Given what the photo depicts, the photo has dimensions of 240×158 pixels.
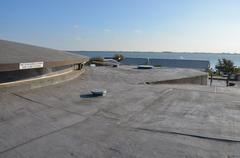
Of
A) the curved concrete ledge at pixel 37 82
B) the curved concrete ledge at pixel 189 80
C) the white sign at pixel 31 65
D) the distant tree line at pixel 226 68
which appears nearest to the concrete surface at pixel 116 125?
the curved concrete ledge at pixel 37 82

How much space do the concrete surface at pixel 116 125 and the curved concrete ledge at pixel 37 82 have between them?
33cm

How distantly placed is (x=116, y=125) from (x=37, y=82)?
17.1 ft

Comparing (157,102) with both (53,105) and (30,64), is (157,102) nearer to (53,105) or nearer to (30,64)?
(53,105)

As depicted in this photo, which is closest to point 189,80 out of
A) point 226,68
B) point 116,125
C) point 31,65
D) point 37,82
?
point 37,82

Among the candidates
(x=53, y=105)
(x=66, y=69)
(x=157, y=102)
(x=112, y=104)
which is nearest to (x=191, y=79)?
(x=66, y=69)

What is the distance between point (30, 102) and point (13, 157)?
4.02 meters

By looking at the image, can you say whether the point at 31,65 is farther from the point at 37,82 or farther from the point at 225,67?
the point at 225,67

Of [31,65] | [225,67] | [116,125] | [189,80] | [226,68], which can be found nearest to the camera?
[116,125]

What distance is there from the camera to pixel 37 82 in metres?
11.5

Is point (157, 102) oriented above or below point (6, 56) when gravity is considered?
below

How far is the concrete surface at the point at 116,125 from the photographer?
18.9ft

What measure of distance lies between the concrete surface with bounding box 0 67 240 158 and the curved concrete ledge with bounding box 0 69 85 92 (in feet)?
1.08

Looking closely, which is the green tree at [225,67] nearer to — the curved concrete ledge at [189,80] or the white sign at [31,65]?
the curved concrete ledge at [189,80]

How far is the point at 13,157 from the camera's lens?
207 inches
